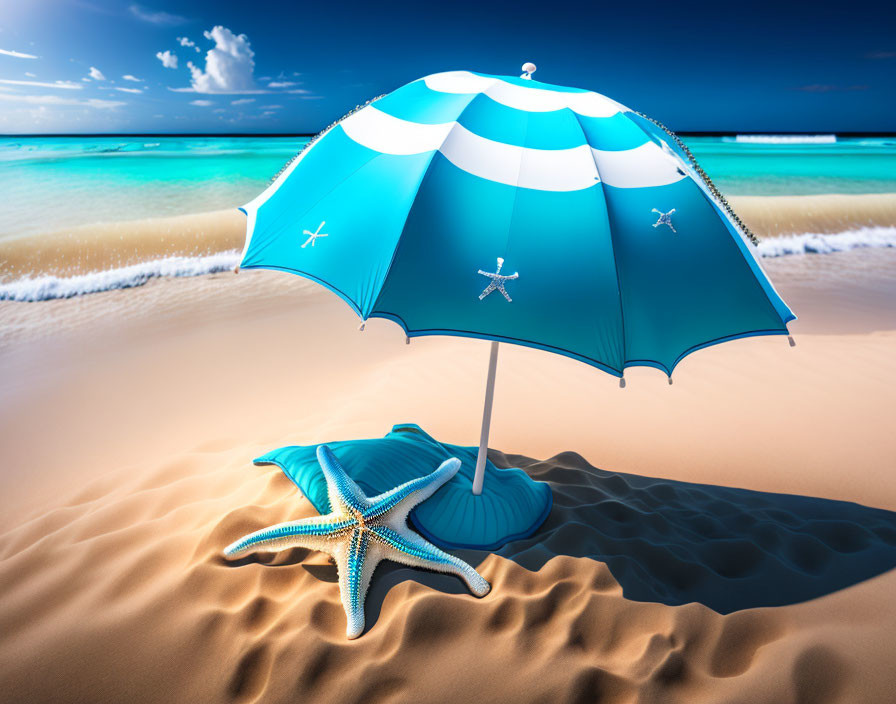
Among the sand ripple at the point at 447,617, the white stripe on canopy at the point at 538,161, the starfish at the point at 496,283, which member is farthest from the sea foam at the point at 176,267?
the starfish at the point at 496,283

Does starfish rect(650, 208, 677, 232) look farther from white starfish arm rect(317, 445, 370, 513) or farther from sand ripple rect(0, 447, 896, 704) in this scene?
white starfish arm rect(317, 445, 370, 513)

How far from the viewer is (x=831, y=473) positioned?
4.29 meters

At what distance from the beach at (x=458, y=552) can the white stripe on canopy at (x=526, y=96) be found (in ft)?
7.69

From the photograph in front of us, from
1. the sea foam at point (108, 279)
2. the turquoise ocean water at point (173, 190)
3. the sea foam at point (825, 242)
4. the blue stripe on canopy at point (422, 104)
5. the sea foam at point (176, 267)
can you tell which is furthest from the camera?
the sea foam at point (825, 242)

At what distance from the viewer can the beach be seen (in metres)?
2.30

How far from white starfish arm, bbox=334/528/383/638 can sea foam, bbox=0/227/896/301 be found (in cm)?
902

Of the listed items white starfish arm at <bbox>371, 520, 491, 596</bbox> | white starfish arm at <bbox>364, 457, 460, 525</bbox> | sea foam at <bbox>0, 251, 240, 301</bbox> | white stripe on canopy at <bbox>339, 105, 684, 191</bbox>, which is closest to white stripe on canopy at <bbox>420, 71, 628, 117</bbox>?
white stripe on canopy at <bbox>339, 105, 684, 191</bbox>

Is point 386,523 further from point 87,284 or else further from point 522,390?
point 87,284

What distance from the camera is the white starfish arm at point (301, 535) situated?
105 inches

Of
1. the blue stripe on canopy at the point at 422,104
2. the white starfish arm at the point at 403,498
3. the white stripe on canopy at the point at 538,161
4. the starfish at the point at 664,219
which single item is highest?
the blue stripe on canopy at the point at 422,104

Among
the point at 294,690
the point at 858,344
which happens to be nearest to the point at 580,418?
the point at 294,690

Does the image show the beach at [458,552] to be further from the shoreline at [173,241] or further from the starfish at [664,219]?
the shoreline at [173,241]

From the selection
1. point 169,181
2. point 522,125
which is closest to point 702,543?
point 522,125

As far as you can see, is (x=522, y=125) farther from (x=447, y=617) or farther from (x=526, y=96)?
(x=447, y=617)
